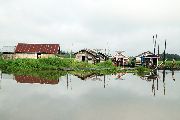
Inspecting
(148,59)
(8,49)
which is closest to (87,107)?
(148,59)

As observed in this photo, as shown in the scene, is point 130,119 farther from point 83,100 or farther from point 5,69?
point 5,69

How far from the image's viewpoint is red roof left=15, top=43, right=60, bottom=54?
192 feet

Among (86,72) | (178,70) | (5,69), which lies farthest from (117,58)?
(5,69)

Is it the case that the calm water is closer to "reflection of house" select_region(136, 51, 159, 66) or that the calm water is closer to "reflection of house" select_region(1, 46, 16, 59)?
"reflection of house" select_region(136, 51, 159, 66)

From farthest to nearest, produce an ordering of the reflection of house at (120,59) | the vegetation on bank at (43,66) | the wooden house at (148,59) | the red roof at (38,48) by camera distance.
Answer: the reflection of house at (120,59) < the wooden house at (148,59) < the red roof at (38,48) < the vegetation on bank at (43,66)

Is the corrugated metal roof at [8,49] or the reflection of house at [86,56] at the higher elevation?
the corrugated metal roof at [8,49]

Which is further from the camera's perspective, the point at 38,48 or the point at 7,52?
the point at 7,52

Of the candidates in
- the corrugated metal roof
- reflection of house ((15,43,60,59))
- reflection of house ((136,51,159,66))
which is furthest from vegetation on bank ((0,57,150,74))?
the corrugated metal roof

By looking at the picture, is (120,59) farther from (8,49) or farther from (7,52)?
(7,52)

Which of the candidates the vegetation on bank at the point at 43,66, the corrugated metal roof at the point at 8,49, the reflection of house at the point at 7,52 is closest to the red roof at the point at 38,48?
the corrugated metal roof at the point at 8,49

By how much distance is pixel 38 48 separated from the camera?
194ft

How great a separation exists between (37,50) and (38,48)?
1.81ft

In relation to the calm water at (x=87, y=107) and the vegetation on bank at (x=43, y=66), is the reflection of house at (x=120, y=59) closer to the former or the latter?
the vegetation on bank at (x=43, y=66)

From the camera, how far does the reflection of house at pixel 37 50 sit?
5838 cm
